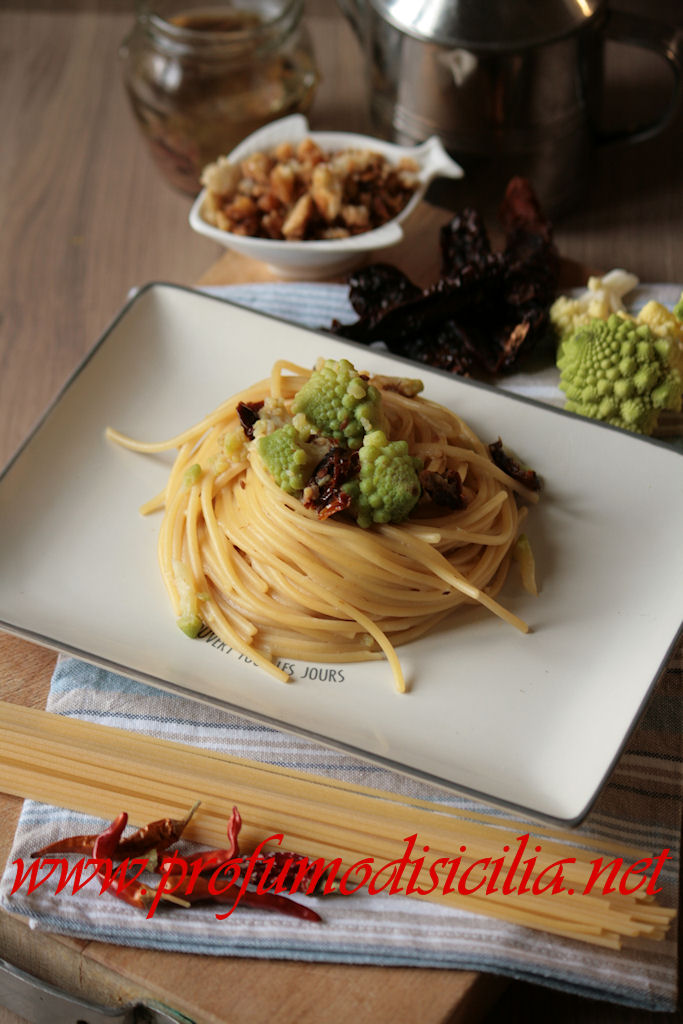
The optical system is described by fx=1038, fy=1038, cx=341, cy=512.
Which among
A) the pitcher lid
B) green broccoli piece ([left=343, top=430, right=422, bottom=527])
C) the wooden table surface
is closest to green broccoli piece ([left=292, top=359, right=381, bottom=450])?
green broccoli piece ([left=343, top=430, right=422, bottom=527])

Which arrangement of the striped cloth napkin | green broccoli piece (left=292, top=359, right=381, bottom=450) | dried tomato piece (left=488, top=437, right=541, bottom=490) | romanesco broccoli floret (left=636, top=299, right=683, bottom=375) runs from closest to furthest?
the striped cloth napkin → green broccoli piece (left=292, top=359, right=381, bottom=450) → dried tomato piece (left=488, top=437, right=541, bottom=490) → romanesco broccoli floret (left=636, top=299, right=683, bottom=375)

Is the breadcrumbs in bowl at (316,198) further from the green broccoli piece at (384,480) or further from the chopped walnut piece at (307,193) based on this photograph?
the green broccoli piece at (384,480)

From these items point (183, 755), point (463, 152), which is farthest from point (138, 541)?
point (463, 152)

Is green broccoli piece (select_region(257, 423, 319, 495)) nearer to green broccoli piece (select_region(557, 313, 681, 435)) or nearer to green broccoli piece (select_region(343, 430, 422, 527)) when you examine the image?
green broccoli piece (select_region(343, 430, 422, 527))

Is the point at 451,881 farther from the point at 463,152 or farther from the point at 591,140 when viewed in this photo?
the point at 591,140

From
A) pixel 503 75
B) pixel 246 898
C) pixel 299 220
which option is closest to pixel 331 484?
pixel 246 898

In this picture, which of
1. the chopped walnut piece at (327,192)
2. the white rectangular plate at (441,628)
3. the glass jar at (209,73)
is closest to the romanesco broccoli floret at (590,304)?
the white rectangular plate at (441,628)

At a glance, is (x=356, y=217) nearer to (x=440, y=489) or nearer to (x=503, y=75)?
(x=503, y=75)
